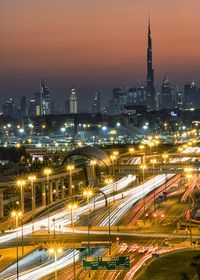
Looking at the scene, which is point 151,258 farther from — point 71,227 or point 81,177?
point 81,177

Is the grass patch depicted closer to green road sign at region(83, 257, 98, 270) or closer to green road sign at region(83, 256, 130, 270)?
green road sign at region(83, 256, 130, 270)

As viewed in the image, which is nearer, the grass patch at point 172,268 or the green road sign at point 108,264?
the green road sign at point 108,264

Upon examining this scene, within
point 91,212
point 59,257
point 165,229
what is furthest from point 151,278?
point 91,212

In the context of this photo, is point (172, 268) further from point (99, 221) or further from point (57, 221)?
point (57, 221)

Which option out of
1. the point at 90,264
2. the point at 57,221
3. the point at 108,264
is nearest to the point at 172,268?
the point at 108,264

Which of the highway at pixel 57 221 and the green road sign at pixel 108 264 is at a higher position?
the green road sign at pixel 108 264

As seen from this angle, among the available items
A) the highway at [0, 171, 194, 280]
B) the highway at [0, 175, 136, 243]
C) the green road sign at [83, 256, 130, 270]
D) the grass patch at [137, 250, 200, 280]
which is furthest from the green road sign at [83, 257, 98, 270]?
the highway at [0, 175, 136, 243]

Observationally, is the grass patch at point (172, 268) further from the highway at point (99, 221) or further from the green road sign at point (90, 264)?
the green road sign at point (90, 264)

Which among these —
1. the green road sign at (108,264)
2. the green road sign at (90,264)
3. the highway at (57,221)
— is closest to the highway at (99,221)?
the highway at (57,221)
